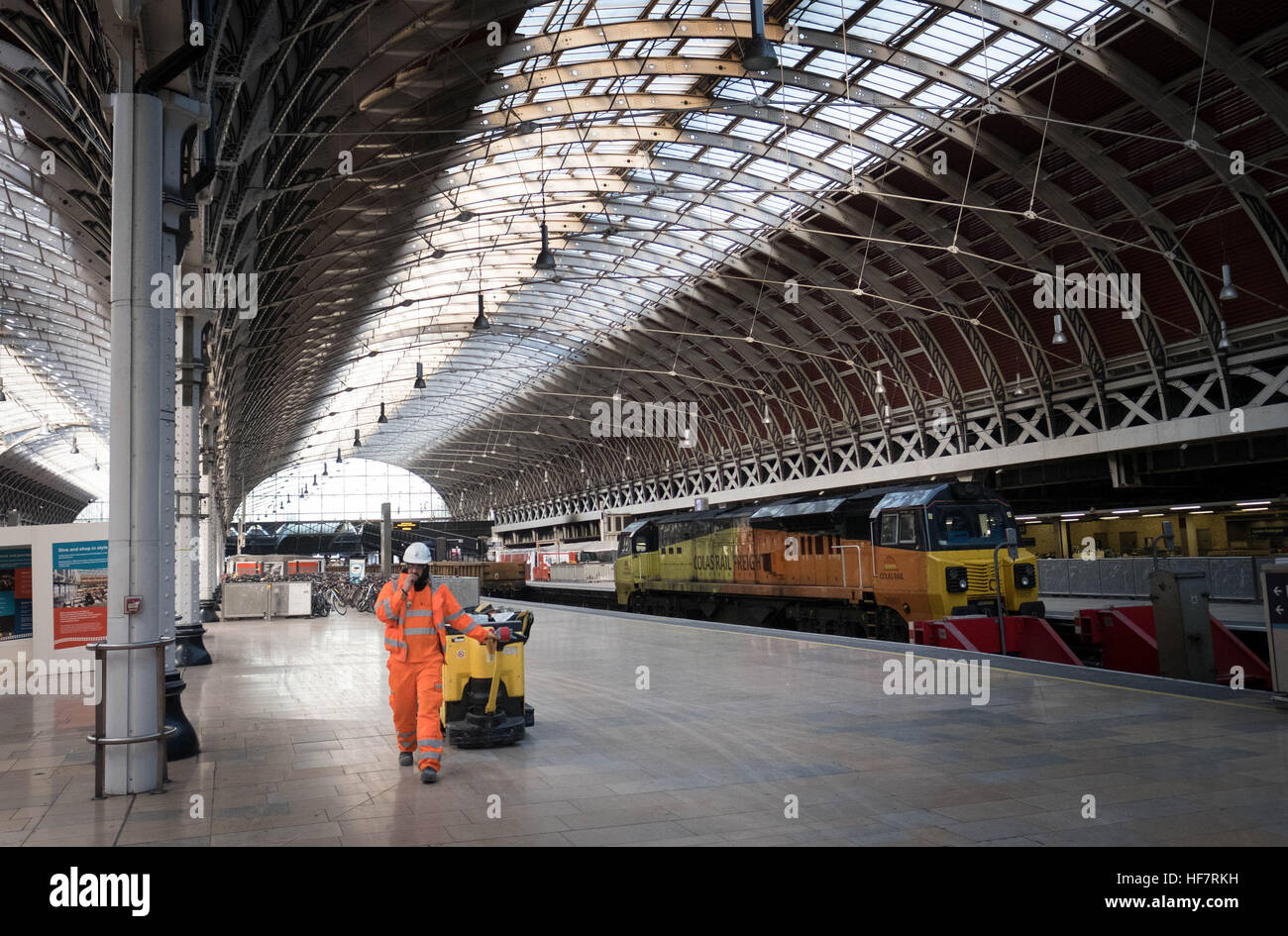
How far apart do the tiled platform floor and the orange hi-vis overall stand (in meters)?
0.50

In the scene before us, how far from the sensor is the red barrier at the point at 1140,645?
13398mm

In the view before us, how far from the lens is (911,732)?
28.6 ft

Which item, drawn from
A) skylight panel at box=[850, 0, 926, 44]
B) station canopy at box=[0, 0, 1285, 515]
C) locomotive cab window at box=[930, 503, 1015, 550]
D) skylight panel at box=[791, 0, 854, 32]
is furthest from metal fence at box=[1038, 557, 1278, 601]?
skylight panel at box=[791, 0, 854, 32]

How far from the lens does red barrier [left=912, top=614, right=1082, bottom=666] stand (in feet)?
50.2

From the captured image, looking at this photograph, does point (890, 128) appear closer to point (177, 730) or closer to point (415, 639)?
point (415, 639)

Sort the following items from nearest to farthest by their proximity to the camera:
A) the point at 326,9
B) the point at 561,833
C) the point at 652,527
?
the point at 561,833 → the point at 326,9 → the point at 652,527

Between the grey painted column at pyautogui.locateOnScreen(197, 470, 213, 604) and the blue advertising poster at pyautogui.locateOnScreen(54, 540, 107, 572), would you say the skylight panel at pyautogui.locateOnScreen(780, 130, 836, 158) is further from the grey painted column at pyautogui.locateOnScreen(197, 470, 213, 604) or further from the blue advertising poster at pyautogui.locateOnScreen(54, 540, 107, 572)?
the blue advertising poster at pyautogui.locateOnScreen(54, 540, 107, 572)

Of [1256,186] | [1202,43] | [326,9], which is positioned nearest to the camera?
[326,9]

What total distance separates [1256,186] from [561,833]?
25724 mm

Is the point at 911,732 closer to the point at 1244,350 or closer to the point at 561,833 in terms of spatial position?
the point at 561,833

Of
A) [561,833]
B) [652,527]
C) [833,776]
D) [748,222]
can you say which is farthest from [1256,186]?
[561,833]

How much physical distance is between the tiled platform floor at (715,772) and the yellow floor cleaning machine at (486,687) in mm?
221

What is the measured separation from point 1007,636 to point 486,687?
1025 cm

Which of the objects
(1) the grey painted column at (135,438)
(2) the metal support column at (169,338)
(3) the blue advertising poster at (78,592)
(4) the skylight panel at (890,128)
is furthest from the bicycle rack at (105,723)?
(4) the skylight panel at (890,128)
